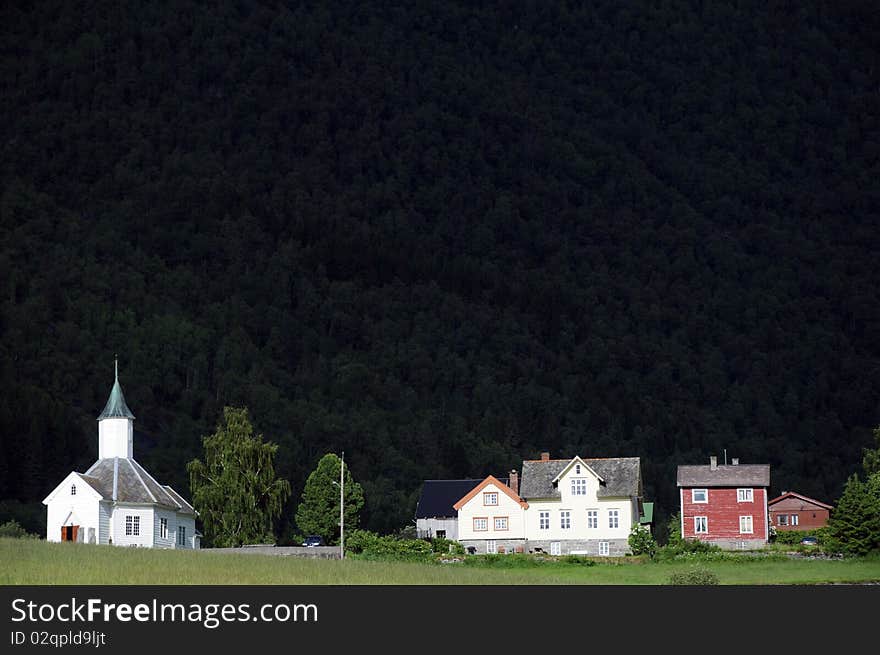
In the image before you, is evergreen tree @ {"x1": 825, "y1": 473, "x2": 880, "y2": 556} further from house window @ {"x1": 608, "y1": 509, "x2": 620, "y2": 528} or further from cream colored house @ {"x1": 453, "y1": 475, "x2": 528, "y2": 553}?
cream colored house @ {"x1": 453, "y1": 475, "x2": 528, "y2": 553}

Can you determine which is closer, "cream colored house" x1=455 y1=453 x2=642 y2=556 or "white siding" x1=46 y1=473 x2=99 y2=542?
"white siding" x1=46 y1=473 x2=99 y2=542

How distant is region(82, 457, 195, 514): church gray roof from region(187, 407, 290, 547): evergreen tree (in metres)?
2.50

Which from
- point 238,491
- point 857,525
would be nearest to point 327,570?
point 857,525

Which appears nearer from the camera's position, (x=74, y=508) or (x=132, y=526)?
(x=74, y=508)

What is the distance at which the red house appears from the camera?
324 ft

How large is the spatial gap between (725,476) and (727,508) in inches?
90.7

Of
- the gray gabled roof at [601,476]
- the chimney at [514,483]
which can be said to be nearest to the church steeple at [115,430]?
the chimney at [514,483]

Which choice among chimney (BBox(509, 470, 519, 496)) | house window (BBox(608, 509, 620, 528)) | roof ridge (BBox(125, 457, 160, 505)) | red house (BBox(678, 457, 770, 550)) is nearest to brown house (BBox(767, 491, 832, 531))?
red house (BBox(678, 457, 770, 550))

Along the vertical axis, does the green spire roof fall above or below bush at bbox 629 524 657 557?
above

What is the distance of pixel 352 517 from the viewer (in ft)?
326

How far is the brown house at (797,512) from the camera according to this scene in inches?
5217

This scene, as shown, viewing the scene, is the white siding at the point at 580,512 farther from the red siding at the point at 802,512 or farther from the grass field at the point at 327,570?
the red siding at the point at 802,512

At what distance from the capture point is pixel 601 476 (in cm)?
9838

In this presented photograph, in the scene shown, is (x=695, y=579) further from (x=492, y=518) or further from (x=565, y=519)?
(x=492, y=518)
